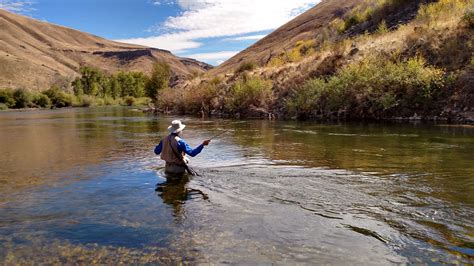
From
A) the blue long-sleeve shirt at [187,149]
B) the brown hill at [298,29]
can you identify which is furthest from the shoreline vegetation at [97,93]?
the blue long-sleeve shirt at [187,149]

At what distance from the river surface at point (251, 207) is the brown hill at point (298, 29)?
2690 inches

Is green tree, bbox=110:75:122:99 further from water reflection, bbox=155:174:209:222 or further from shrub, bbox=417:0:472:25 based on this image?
water reflection, bbox=155:174:209:222

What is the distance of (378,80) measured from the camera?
2844 centimetres

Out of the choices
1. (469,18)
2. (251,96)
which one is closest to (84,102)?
(251,96)

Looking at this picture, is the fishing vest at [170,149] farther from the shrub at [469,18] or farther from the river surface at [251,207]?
the shrub at [469,18]

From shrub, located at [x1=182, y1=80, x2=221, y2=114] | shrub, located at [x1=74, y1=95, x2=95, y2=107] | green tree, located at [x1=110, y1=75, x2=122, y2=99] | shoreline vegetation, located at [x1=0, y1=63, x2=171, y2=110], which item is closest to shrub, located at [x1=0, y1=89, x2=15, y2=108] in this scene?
shoreline vegetation, located at [x1=0, y1=63, x2=171, y2=110]

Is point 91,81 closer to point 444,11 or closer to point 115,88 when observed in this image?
point 115,88

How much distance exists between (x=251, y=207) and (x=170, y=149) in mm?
3627

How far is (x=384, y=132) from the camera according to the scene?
70.2 ft

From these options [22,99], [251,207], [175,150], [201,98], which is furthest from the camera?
[22,99]

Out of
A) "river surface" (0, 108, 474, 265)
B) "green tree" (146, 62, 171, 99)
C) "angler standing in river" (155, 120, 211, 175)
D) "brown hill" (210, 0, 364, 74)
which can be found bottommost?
"river surface" (0, 108, 474, 265)

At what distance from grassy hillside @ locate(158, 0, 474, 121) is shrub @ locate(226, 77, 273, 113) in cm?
9

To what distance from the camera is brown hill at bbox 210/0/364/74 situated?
8656cm

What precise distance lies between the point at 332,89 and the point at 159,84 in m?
52.0
